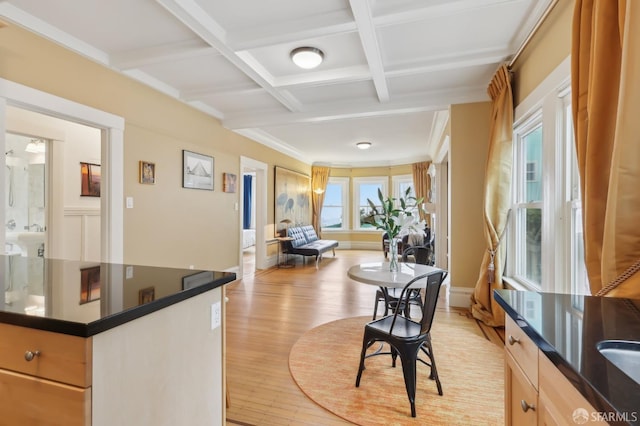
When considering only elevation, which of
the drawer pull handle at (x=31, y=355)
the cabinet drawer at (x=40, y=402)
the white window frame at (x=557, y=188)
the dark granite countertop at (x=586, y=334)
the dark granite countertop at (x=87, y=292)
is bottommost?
the cabinet drawer at (x=40, y=402)

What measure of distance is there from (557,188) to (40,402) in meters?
2.90

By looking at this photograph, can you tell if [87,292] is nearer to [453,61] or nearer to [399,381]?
[399,381]

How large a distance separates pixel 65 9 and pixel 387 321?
333 cm

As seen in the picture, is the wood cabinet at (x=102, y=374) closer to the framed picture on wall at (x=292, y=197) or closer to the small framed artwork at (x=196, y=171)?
the small framed artwork at (x=196, y=171)

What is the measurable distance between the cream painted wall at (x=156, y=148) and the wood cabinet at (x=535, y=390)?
3.52 metres

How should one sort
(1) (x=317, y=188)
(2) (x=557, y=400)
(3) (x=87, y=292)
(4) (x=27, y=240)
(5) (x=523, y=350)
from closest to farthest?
(2) (x=557, y=400) < (5) (x=523, y=350) < (3) (x=87, y=292) < (4) (x=27, y=240) < (1) (x=317, y=188)

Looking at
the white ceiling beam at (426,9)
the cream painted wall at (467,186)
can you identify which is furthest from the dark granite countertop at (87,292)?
the cream painted wall at (467,186)

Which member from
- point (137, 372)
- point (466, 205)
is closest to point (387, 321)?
point (137, 372)

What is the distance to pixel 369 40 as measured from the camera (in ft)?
8.06

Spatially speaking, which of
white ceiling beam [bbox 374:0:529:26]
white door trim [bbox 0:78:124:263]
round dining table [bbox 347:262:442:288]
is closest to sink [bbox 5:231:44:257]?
white door trim [bbox 0:78:124:263]

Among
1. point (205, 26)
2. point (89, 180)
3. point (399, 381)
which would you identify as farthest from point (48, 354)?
point (89, 180)

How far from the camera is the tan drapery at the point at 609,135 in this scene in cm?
106

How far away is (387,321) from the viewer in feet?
7.11

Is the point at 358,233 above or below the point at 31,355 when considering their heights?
below
